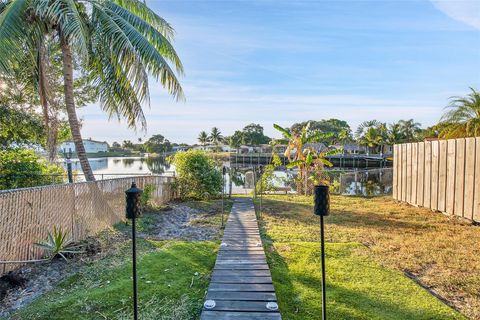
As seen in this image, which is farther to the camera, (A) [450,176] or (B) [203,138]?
(B) [203,138]

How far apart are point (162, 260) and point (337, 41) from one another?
10232 mm

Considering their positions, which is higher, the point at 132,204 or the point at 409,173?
the point at 132,204

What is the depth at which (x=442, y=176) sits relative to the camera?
7027mm

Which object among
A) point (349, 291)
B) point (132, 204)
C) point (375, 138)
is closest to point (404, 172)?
point (349, 291)

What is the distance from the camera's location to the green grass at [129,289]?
295 centimetres

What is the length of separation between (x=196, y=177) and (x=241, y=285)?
7.83m

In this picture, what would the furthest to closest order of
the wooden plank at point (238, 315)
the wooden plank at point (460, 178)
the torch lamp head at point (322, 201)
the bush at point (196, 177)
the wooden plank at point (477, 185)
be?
the bush at point (196, 177) → the wooden plank at point (460, 178) → the wooden plank at point (477, 185) → the wooden plank at point (238, 315) → the torch lamp head at point (322, 201)

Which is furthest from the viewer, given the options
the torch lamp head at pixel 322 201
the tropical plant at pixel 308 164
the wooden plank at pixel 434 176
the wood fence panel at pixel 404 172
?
the tropical plant at pixel 308 164

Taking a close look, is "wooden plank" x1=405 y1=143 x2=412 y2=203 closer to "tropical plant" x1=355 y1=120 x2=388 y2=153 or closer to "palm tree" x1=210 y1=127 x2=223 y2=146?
"tropical plant" x1=355 y1=120 x2=388 y2=153

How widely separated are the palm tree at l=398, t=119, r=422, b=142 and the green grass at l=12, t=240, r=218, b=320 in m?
52.7

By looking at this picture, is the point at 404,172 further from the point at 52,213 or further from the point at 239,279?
the point at 52,213

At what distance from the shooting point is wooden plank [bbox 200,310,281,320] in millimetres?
2781

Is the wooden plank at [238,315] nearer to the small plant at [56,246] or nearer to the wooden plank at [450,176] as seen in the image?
the small plant at [56,246]

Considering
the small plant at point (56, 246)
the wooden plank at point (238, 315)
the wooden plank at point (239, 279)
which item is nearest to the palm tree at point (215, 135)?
the small plant at point (56, 246)
